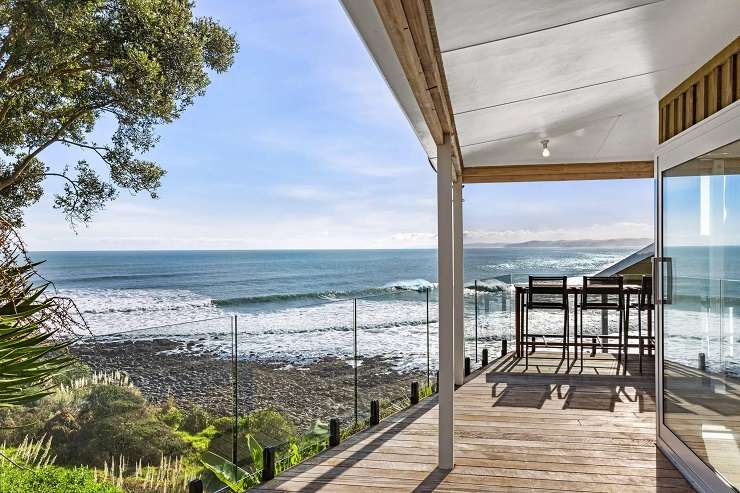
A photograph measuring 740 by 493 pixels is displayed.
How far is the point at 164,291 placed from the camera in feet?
86.9

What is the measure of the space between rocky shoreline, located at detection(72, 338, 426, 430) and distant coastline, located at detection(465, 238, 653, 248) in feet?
80.1

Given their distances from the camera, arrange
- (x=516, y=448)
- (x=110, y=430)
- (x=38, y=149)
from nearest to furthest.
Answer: (x=110, y=430) → (x=516, y=448) → (x=38, y=149)

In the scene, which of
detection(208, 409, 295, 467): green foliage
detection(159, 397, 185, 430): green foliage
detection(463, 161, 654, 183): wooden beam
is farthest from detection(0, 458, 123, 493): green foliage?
detection(463, 161, 654, 183): wooden beam

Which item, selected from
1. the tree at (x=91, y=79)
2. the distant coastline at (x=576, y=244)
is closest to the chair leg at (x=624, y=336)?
the tree at (x=91, y=79)

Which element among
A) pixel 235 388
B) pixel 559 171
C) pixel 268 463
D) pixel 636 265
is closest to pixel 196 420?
pixel 235 388

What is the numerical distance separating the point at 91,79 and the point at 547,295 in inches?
303

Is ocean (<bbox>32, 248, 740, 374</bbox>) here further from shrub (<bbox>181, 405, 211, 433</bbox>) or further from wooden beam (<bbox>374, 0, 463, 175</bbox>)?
wooden beam (<bbox>374, 0, 463, 175</bbox>)

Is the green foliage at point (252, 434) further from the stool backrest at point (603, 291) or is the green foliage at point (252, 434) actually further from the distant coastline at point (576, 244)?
the distant coastline at point (576, 244)

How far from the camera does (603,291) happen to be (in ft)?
20.8

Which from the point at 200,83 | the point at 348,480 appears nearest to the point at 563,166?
the point at 348,480

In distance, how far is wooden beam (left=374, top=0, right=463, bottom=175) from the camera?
1.66 metres

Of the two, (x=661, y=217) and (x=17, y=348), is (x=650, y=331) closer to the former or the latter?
(x=661, y=217)

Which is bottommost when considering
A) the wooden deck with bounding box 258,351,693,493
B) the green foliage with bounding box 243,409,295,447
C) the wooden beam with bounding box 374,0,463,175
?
the wooden deck with bounding box 258,351,693,493

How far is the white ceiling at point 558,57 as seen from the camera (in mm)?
2180
